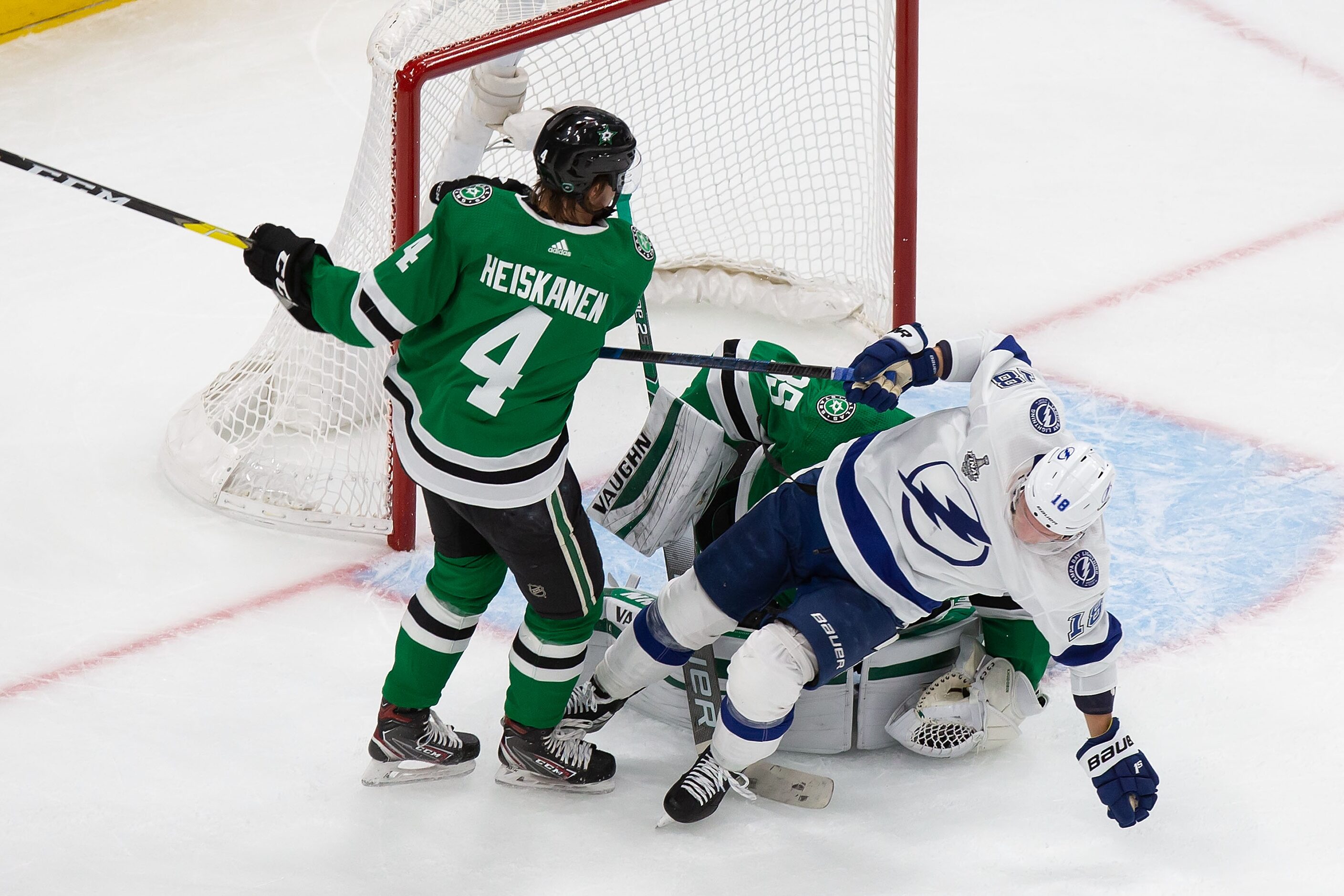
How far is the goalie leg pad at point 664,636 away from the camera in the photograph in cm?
275

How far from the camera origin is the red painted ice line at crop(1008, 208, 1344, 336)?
4.31 meters

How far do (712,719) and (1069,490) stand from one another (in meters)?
0.84

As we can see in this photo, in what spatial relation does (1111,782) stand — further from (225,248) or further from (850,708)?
(225,248)

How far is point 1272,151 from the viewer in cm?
509

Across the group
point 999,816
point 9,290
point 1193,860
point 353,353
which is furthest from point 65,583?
point 1193,860

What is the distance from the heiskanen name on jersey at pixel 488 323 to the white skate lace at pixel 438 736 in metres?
0.47

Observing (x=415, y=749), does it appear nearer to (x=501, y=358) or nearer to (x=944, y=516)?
(x=501, y=358)

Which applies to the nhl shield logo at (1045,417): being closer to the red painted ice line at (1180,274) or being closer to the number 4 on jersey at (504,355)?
the number 4 on jersey at (504,355)

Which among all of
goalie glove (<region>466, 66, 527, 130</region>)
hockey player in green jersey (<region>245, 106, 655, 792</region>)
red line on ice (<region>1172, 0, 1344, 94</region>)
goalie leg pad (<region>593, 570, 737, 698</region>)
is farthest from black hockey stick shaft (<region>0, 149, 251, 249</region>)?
red line on ice (<region>1172, 0, 1344, 94</region>)

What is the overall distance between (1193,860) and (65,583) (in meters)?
2.25

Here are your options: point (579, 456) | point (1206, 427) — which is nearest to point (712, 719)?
point (579, 456)

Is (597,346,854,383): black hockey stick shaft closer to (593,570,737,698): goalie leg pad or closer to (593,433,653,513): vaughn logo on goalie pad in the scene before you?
(593,433,653,513): vaughn logo on goalie pad

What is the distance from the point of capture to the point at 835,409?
9.79 feet

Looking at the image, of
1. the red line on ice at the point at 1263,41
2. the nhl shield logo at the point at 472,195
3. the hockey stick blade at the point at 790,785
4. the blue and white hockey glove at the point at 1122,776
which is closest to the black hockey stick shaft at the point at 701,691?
the hockey stick blade at the point at 790,785
